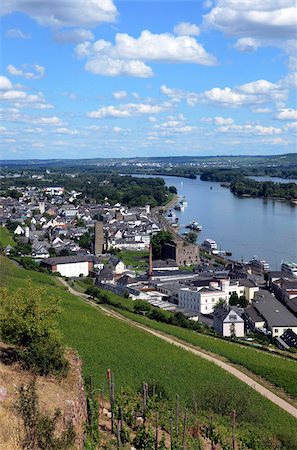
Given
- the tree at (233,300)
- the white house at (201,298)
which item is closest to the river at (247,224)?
the tree at (233,300)

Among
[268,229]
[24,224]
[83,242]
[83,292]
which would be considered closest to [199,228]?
[268,229]

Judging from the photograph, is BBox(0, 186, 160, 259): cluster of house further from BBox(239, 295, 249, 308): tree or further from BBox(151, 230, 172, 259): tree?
BBox(239, 295, 249, 308): tree

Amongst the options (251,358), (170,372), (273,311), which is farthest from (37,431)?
(273,311)

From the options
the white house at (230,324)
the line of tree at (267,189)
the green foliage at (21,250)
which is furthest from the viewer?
the line of tree at (267,189)

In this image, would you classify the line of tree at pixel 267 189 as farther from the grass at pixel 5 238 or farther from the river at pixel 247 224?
the grass at pixel 5 238

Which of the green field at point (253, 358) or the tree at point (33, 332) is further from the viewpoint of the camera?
the green field at point (253, 358)

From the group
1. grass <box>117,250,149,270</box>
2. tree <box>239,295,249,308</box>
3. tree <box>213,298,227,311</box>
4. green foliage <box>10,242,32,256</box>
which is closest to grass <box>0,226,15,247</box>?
green foliage <box>10,242,32,256</box>

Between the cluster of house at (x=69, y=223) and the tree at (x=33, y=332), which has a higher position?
the tree at (x=33, y=332)
